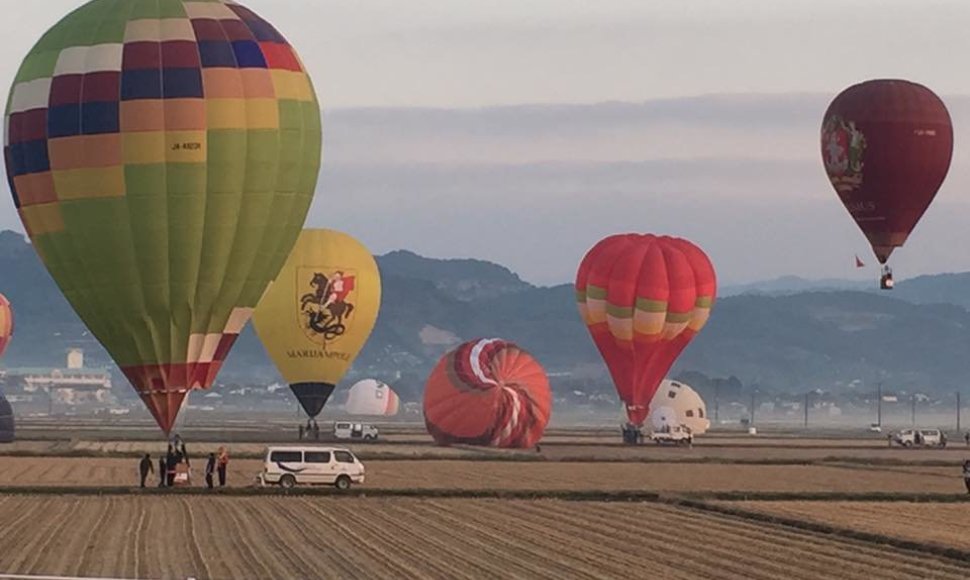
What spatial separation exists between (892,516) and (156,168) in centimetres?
2551

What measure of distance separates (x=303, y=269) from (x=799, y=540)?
6468cm

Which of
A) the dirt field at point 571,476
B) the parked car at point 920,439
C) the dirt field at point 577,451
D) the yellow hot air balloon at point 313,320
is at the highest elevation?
the yellow hot air balloon at point 313,320

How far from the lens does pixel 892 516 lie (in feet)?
197

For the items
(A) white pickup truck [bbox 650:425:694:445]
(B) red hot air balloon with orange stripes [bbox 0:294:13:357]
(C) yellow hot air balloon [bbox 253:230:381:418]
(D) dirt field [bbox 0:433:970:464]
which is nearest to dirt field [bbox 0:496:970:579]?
(D) dirt field [bbox 0:433:970:464]

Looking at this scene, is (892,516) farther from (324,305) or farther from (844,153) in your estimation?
(324,305)

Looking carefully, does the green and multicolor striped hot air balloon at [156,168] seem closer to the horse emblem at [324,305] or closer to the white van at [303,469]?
the white van at [303,469]

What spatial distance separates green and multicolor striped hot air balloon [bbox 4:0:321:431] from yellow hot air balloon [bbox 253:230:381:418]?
43318mm

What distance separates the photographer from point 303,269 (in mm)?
112625

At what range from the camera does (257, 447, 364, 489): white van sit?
72.0m

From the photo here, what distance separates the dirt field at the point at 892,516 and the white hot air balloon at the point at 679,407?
243ft

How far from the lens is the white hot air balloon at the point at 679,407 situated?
142 metres

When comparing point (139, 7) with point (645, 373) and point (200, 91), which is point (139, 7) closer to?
point (200, 91)

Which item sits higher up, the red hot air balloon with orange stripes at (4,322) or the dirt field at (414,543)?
the red hot air balloon with orange stripes at (4,322)

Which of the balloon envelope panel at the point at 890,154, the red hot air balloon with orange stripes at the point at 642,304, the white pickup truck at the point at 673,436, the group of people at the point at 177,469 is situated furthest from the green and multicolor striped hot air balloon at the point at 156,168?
the white pickup truck at the point at 673,436
